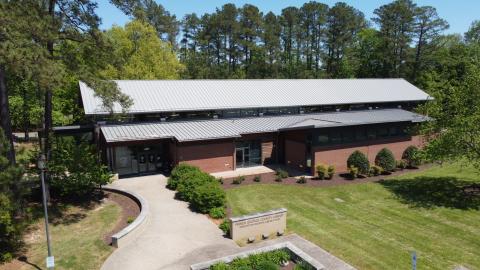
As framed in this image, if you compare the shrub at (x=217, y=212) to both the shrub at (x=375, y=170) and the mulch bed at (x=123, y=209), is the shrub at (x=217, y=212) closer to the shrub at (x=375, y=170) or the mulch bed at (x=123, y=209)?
the mulch bed at (x=123, y=209)

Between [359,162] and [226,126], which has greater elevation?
[226,126]

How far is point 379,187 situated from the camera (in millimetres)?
26719

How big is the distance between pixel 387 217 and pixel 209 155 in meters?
13.6

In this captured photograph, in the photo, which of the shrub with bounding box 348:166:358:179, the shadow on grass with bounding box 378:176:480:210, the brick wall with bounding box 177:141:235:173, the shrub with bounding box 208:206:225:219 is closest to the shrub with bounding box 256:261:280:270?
the shrub with bounding box 208:206:225:219

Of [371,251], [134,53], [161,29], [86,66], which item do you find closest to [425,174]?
[371,251]

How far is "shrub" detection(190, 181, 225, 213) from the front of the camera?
2030cm

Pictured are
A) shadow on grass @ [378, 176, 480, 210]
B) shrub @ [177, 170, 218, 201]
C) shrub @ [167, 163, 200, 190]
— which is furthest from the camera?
shrub @ [167, 163, 200, 190]

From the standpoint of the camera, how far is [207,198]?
2022 centimetres

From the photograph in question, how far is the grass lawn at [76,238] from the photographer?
14.9 meters

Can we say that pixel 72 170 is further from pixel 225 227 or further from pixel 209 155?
pixel 209 155

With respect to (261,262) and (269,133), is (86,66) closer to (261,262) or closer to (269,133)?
(261,262)

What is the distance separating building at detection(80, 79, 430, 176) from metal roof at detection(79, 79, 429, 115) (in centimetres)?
9

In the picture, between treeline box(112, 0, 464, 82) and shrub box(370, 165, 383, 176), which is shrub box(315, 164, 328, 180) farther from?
treeline box(112, 0, 464, 82)

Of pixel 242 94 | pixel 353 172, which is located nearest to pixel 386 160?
pixel 353 172
